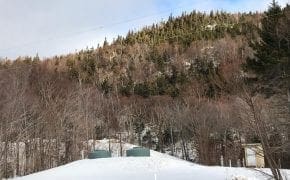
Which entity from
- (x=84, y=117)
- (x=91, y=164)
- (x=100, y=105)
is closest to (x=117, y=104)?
(x=100, y=105)

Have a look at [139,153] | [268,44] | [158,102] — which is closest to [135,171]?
[139,153]

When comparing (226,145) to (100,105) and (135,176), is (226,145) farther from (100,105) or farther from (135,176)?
(135,176)

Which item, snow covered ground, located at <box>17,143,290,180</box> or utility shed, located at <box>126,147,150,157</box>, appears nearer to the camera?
snow covered ground, located at <box>17,143,290,180</box>

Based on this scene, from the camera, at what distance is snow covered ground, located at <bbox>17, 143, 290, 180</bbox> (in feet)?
104

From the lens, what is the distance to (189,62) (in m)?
104

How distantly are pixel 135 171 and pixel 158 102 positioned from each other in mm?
40438

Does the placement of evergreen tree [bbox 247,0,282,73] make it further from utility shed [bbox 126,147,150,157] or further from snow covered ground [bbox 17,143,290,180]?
utility shed [bbox 126,147,150,157]

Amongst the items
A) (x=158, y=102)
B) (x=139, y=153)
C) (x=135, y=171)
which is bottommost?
(x=135, y=171)

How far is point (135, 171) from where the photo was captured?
117ft

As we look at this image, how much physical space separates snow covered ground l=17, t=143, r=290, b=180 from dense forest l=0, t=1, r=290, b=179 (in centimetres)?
368

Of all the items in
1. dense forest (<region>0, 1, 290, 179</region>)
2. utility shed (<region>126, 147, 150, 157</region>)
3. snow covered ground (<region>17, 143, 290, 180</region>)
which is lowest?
snow covered ground (<region>17, 143, 290, 180</region>)

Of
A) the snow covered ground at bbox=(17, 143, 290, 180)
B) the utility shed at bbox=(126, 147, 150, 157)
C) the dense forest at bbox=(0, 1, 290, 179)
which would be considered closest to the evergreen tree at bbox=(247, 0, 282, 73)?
the dense forest at bbox=(0, 1, 290, 179)

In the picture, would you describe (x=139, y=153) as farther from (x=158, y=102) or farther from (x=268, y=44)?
(x=158, y=102)

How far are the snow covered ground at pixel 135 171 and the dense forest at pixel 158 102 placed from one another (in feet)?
12.1
